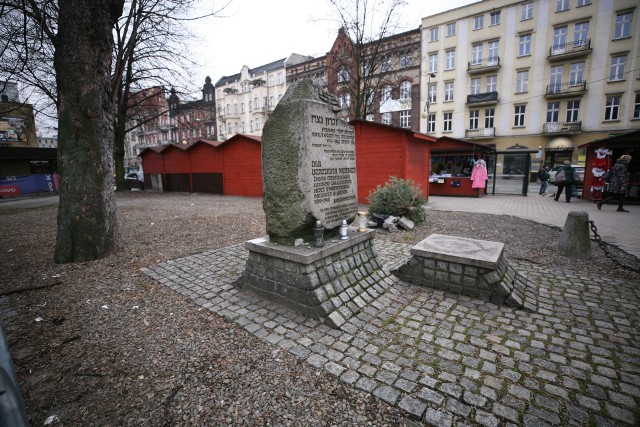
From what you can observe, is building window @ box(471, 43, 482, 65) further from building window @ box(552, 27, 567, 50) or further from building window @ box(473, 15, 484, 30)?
building window @ box(552, 27, 567, 50)

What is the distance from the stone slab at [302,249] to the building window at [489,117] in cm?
3467

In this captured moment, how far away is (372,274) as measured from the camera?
15.0 ft

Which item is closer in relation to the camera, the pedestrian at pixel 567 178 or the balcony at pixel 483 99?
the pedestrian at pixel 567 178

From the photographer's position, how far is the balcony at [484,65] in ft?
102

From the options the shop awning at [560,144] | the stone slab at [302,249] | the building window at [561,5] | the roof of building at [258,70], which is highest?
the roof of building at [258,70]

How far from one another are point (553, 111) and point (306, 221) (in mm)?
36190

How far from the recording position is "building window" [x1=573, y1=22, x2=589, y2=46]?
90.8 ft

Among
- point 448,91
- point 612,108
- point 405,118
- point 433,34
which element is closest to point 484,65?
point 448,91

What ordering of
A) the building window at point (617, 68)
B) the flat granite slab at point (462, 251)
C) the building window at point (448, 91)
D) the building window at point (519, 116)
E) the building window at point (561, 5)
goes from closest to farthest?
the flat granite slab at point (462, 251), the building window at point (617, 68), the building window at point (561, 5), the building window at point (519, 116), the building window at point (448, 91)

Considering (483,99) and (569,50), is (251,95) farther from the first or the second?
(569,50)

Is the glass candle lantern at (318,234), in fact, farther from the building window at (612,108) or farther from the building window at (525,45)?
the building window at (525,45)

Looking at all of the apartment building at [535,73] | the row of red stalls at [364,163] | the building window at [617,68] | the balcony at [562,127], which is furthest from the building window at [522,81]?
the row of red stalls at [364,163]

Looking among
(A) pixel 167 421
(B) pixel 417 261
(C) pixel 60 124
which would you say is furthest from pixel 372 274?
(C) pixel 60 124

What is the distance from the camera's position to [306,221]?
3.90 m
